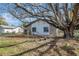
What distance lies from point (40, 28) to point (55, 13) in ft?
0.68

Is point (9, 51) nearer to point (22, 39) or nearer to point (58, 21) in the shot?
point (22, 39)

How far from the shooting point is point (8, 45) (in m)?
2.03

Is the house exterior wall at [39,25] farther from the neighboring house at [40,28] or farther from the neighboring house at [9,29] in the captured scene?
the neighboring house at [9,29]

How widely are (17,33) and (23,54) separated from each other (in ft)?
0.69

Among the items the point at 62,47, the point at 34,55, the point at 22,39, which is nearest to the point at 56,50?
the point at 62,47

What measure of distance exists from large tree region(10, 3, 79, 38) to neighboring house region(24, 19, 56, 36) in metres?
0.04

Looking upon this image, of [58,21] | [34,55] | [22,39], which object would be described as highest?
[58,21]

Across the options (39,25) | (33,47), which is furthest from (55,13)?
(33,47)

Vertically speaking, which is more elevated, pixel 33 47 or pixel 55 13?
pixel 55 13

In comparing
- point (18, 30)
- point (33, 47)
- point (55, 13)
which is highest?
point (55, 13)

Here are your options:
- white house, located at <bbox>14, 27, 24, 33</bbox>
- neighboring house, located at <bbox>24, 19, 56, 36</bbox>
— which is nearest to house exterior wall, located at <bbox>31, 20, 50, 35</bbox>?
neighboring house, located at <bbox>24, 19, 56, 36</bbox>

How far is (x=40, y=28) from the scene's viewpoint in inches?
79.7

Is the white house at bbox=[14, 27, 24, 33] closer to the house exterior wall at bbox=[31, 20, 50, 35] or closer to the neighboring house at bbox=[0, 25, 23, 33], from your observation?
the neighboring house at bbox=[0, 25, 23, 33]

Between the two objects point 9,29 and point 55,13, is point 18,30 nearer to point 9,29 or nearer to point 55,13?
point 9,29
